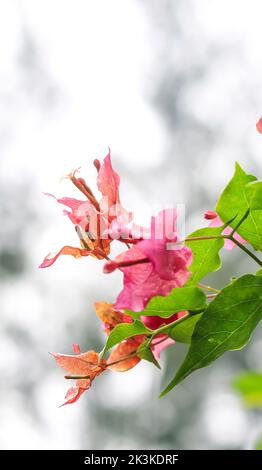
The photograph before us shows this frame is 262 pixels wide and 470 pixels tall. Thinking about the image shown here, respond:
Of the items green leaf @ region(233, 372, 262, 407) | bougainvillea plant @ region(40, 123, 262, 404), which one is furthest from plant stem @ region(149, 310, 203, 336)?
green leaf @ region(233, 372, 262, 407)

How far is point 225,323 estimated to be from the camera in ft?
1.38

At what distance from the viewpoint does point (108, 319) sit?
1.52ft

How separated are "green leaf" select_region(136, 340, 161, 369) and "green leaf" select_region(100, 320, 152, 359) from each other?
0.01 meters

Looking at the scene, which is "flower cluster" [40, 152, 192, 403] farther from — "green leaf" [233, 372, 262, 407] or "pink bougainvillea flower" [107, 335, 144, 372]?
"green leaf" [233, 372, 262, 407]

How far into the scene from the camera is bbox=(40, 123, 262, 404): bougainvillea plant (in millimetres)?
403

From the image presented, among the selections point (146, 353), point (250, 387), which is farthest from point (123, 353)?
point (250, 387)

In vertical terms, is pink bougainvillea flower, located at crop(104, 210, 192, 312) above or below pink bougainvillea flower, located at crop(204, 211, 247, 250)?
above

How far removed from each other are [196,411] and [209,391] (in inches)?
9.6

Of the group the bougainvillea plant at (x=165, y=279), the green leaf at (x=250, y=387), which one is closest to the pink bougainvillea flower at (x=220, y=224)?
the bougainvillea plant at (x=165, y=279)

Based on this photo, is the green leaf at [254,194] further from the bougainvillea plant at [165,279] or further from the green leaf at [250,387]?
the green leaf at [250,387]

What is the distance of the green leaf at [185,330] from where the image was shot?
1.46ft

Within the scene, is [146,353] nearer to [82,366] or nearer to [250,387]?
[82,366]

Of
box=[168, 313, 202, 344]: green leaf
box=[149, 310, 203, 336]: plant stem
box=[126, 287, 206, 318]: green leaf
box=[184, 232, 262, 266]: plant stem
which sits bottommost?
box=[168, 313, 202, 344]: green leaf
